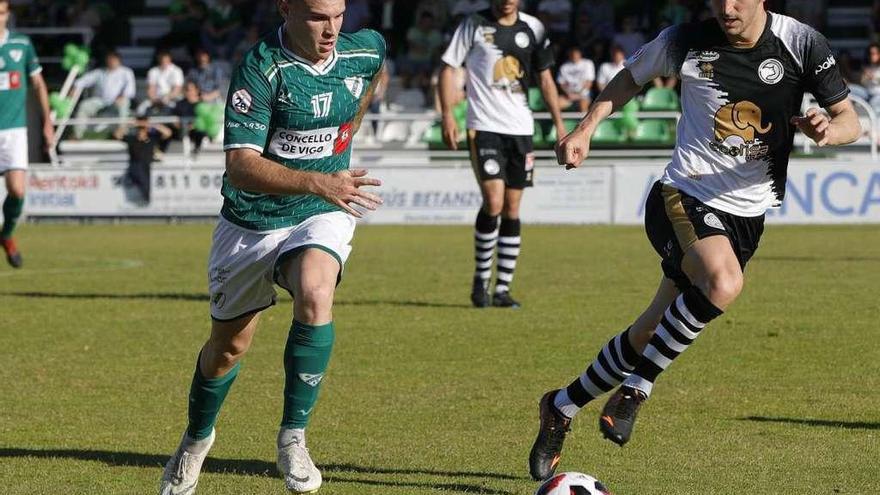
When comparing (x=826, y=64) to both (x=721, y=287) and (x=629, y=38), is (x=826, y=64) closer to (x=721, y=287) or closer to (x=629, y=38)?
(x=721, y=287)

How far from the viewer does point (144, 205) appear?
84.9ft

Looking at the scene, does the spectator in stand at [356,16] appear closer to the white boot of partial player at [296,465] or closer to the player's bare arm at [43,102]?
the player's bare arm at [43,102]

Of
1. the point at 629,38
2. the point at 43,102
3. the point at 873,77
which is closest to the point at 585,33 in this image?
the point at 629,38

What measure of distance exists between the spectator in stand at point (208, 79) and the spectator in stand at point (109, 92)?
1424 millimetres

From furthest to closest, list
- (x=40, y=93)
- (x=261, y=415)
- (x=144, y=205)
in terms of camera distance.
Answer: (x=144, y=205) → (x=40, y=93) → (x=261, y=415)

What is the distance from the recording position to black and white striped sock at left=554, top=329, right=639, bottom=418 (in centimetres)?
620

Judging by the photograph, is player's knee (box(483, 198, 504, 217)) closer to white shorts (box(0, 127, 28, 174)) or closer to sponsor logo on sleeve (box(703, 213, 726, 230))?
white shorts (box(0, 127, 28, 174))

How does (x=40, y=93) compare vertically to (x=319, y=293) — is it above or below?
below

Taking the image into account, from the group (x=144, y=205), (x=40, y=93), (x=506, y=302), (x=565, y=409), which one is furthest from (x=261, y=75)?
(x=144, y=205)

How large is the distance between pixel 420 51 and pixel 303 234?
23.8 meters

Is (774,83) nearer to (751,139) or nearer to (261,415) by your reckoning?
(751,139)

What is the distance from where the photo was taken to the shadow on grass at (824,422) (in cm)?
715

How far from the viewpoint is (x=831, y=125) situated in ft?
20.0

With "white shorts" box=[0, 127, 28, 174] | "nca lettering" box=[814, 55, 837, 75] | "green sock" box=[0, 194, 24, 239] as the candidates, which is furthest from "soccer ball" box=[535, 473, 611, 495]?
"green sock" box=[0, 194, 24, 239]
